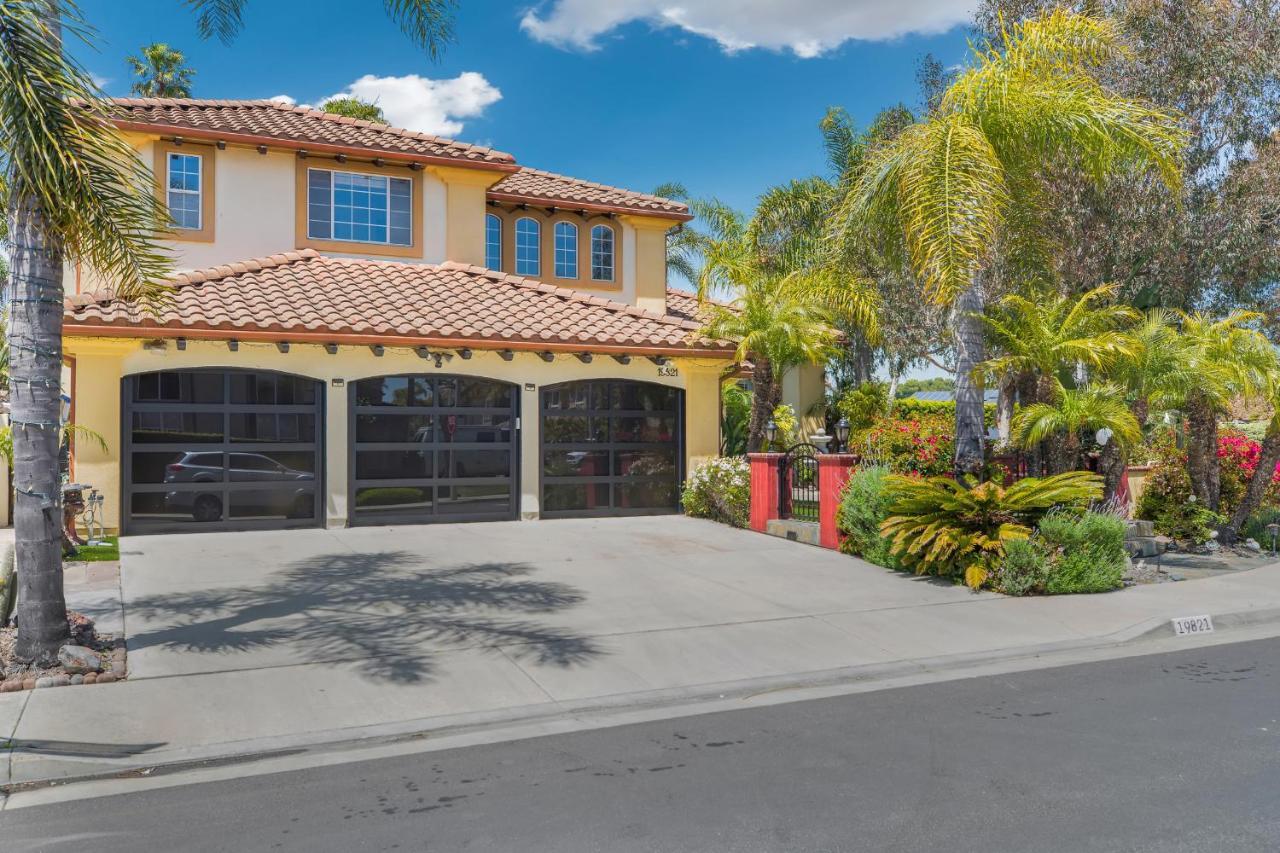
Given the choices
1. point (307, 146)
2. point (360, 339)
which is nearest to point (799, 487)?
point (360, 339)

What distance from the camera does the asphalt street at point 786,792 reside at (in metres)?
4.50

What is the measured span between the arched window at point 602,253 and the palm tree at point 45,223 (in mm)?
14484

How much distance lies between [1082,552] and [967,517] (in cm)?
132

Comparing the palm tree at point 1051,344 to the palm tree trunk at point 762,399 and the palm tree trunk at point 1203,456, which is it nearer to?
the palm tree trunk at point 1203,456

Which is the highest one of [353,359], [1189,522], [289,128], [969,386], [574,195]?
[289,128]

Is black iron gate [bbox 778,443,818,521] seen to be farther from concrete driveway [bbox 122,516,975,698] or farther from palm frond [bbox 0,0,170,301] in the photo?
palm frond [bbox 0,0,170,301]

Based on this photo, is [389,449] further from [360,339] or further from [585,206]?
[585,206]

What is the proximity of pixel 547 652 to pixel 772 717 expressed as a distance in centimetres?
222

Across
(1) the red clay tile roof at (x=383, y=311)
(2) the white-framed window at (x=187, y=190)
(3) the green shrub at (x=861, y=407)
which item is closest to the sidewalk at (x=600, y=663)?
(1) the red clay tile roof at (x=383, y=311)

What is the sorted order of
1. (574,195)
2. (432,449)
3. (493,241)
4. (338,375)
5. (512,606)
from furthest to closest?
(574,195), (493,241), (432,449), (338,375), (512,606)

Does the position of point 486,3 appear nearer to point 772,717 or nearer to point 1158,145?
point 1158,145

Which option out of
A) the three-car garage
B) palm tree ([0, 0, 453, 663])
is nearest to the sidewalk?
palm tree ([0, 0, 453, 663])

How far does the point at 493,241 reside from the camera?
20641 mm

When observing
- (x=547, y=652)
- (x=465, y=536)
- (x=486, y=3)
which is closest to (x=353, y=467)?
(x=465, y=536)
